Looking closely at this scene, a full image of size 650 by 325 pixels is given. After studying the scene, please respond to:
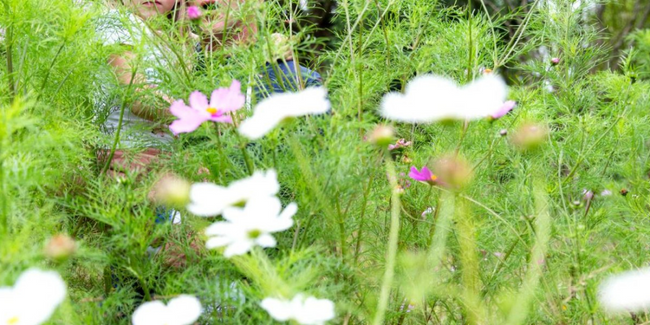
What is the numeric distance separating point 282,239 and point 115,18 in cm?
49

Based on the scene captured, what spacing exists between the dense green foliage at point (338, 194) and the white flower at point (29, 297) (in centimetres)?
5

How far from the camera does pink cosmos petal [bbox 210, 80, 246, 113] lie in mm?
642

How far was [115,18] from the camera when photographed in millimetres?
1027

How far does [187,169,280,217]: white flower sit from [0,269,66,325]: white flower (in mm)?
123

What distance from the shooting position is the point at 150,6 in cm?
110

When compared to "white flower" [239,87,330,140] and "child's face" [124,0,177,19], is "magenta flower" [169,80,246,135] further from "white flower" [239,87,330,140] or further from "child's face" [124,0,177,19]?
"child's face" [124,0,177,19]

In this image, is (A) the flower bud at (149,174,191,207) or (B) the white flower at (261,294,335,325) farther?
(A) the flower bud at (149,174,191,207)

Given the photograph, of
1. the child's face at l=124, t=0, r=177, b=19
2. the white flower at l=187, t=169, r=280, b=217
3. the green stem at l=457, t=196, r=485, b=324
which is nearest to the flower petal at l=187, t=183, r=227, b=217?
the white flower at l=187, t=169, r=280, b=217

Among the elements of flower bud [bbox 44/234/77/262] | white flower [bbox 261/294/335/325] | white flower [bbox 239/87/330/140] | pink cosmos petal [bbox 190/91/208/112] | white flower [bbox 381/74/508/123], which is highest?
white flower [bbox 381/74/508/123]

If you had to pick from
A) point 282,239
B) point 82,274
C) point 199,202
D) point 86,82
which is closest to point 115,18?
point 86,82

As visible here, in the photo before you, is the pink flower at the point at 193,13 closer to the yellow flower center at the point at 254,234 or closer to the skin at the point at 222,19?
the skin at the point at 222,19

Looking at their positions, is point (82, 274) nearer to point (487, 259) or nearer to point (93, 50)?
point (93, 50)

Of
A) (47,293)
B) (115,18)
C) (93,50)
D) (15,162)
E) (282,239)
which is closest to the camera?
(47,293)

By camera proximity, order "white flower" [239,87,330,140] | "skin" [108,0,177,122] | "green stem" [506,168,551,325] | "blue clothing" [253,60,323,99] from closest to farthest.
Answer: "white flower" [239,87,330,140] < "green stem" [506,168,551,325] < "blue clothing" [253,60,323,99] < "skin" [108,0,177,122]
